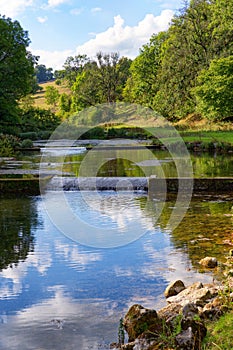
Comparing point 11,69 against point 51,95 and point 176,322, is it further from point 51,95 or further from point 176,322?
point 51,95

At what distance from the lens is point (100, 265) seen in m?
7.63

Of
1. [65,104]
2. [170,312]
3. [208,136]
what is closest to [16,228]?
[170,312]

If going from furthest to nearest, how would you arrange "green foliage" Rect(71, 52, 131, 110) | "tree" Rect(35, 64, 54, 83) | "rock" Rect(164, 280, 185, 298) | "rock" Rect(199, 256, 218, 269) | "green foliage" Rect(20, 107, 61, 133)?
"tree" Rect(35, 64, 54, 83) → "green foliage" Rect(71, 52, 131, 110) → "green foliage" Rect(20, 107, 61, 133) → "rock" Rect(199, 256, 218, 269) → "rock" Rect(164, 280, 185, 298)

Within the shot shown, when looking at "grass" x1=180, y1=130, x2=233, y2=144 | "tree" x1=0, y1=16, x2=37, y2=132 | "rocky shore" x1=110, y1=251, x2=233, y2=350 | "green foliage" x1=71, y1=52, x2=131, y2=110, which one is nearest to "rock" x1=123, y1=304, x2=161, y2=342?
"rocky shore" x1=110, y1=251, x2=233, y2=350

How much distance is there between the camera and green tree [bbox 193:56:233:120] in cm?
3950

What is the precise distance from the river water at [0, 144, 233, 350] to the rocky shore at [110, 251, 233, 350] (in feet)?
1.11

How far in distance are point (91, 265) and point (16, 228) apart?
10.9 ft

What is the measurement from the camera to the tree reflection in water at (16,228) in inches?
323

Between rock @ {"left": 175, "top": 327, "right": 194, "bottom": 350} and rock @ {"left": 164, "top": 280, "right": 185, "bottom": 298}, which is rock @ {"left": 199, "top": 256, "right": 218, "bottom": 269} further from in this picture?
rock @ {"left": 175, "top": 327, "right": 194, "bottom": 350}

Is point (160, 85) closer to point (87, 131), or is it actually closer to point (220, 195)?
point (87, 131)

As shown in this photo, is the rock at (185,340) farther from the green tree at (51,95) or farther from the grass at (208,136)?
the green tree at (51,95)

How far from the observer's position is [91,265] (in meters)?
7.63

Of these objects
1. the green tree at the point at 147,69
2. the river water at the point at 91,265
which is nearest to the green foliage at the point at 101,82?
the green tree at the point at 147,69

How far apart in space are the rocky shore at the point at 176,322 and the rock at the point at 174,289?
0.32m
